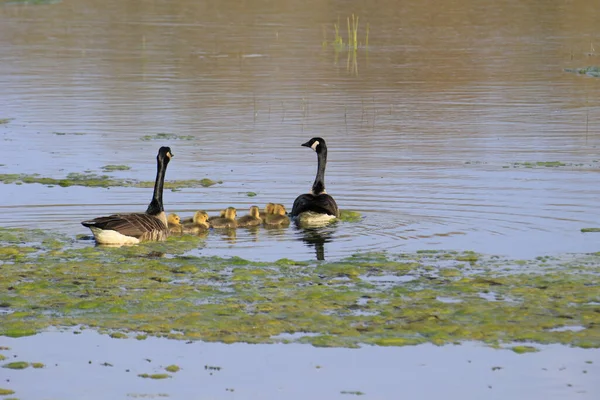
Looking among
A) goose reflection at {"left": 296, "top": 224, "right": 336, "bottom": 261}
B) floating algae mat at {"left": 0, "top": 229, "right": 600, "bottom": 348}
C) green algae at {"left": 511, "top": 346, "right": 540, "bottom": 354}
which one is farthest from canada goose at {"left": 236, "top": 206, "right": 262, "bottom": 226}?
green algae at {"left": 511, "top": 346, "right": 540, "bottom": 354}

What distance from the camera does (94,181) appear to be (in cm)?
2145

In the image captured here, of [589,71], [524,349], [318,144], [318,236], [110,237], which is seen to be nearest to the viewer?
[524,349]

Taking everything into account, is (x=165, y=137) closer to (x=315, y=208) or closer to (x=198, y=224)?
(x=315, y=208)

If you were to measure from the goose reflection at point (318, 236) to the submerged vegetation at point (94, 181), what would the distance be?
3650mm

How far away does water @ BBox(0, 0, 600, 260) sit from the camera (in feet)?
60.0

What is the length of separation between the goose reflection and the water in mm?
76

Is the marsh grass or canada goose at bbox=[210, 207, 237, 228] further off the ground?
the marsh grass

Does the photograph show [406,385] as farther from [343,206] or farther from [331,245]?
[343,206]

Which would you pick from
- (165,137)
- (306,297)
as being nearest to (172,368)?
(306,297)

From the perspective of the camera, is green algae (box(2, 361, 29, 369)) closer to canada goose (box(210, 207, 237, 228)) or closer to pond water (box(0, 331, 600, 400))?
pond water (box(0, 331, 600, 400))

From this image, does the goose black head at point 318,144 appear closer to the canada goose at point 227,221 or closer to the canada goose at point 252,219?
the canada goose at point 252,219

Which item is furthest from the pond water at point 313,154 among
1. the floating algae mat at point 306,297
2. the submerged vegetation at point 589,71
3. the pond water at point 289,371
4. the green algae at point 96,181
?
the submerged vegetation at point 589,71

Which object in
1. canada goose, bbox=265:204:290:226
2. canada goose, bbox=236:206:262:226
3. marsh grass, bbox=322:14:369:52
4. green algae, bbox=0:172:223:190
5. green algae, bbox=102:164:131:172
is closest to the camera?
canada goose, bbox=236:206:262:226

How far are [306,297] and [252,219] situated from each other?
512 cm
